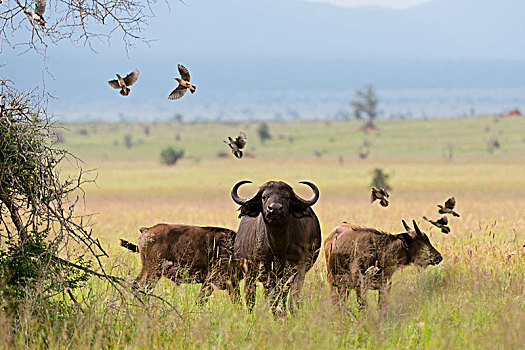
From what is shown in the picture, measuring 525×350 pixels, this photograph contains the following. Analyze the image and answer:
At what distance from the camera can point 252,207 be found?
8422 mm

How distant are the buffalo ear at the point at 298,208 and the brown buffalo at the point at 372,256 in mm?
483

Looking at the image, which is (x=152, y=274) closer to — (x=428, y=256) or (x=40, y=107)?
(x=40, y=107)

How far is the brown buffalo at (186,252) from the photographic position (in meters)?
8.74

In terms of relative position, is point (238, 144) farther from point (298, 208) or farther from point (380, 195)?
point (380, 195)

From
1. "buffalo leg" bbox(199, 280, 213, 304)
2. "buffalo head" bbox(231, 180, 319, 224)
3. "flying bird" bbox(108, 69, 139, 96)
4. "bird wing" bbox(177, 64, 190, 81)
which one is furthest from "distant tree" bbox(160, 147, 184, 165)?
"flying bird" bbox(108, 69, 139, 96)

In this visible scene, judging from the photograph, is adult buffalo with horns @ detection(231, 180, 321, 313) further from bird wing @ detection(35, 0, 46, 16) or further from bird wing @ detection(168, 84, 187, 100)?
bird wing @ detection(35, 0, 46, 16)

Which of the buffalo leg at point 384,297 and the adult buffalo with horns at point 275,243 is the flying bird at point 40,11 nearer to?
the adult buffalo with horns at point 275,243

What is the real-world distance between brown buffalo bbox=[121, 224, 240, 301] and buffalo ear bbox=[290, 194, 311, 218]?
0.94 m

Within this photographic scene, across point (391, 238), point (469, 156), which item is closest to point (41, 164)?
point (391, 238)

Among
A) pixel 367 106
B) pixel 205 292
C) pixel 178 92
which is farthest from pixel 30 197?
pixel 367 106

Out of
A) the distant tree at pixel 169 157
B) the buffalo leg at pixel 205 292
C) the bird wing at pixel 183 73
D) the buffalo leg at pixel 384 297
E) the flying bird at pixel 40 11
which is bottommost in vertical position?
the buffalo leg at pixel 205 292

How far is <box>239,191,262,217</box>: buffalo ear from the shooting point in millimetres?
8375

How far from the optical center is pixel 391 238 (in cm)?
826

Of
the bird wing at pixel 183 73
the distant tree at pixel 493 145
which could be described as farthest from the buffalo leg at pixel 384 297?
the distant tree at pixel 493 145
